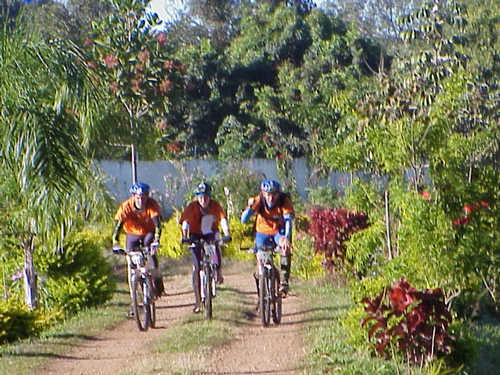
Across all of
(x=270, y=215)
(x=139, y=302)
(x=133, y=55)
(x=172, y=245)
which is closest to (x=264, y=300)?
(x=270, y=215)

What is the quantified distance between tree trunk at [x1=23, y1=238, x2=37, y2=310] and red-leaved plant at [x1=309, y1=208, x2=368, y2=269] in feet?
16.2

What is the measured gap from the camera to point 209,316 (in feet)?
36.2

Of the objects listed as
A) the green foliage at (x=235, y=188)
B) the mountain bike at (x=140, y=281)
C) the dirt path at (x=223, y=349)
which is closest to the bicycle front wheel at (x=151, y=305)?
the mountain bike at (x=140, y=281)

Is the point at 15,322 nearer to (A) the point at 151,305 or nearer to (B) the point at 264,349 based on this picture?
(A) the point at 151,305

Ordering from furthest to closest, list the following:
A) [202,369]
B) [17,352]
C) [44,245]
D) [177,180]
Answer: [177,180] < [44,245] < [17,352] < [202,369]

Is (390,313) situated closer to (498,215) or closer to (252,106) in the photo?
(498,215)

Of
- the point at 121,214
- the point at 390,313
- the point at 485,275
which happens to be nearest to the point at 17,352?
the point at 121,214

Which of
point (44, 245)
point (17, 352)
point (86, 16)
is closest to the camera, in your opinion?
point (17, 352)

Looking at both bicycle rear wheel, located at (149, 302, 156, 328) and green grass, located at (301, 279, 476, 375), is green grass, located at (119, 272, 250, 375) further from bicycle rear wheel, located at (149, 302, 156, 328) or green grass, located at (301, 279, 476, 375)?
green grass, located at (301, 279, 476, 375)

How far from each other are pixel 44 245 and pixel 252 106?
17584 millimetres

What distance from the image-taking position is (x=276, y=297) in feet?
35.2

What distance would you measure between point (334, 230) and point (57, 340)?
5731 mm

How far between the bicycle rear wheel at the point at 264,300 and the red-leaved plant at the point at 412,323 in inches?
72.7

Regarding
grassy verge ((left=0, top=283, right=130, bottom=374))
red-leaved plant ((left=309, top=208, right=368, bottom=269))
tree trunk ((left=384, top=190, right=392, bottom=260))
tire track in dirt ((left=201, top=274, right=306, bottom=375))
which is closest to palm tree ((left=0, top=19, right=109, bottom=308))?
grassy verge ((left=0, top=283, right=130, bottom=374))
